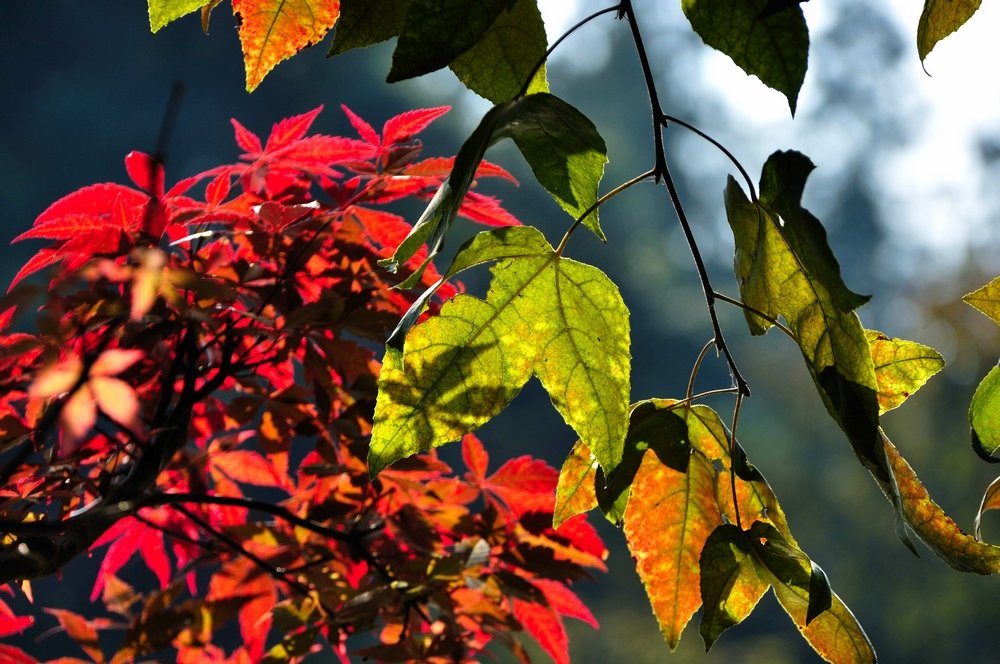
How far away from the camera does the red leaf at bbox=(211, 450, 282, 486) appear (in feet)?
3.59

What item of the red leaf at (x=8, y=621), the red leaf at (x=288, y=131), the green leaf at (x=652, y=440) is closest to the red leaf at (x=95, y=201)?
the red leaf at (x=288, y=131)

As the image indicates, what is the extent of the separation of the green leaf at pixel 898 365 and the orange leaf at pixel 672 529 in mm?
91

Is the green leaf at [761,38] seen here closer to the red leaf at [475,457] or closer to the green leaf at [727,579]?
the green leaf at [727,579]

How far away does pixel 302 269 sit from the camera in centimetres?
89

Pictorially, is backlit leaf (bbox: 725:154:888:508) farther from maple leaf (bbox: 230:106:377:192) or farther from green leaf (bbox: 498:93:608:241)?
maple leaf (bbox: 230:106:377:192)

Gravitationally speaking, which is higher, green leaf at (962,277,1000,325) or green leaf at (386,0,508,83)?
green leaf at (386,0,508,83)

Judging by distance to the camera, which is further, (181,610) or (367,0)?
(181,610)

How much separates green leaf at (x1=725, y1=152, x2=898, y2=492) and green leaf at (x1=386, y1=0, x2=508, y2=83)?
11 centimetres

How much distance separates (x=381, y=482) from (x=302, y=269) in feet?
0.84

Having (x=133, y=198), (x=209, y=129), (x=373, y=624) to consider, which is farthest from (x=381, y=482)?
(x=209, y=129)

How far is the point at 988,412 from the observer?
0.39 m

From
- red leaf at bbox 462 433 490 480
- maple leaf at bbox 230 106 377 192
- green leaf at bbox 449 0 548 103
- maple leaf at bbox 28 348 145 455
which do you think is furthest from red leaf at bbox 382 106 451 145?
green leaf at bbox 449 0 548 103

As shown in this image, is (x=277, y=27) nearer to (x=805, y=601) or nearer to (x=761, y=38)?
(x=761, y=38)

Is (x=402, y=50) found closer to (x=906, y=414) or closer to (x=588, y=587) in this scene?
(x=588, y=587)
